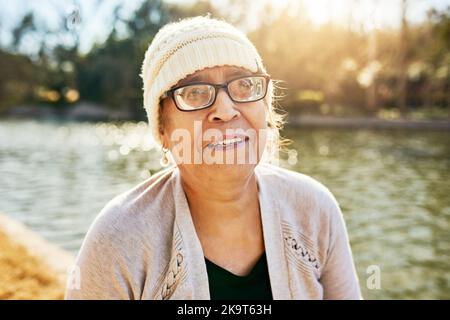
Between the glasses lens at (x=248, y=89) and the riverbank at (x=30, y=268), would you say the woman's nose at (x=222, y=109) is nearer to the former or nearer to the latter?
the glasses lens at (x=248, y=89)

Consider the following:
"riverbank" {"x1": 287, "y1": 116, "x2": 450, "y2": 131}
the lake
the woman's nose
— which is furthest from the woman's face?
"riverbank" {"x1": 287, "y1": 116, "x2": 450, "y2": 131}

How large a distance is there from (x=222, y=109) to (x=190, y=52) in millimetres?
197

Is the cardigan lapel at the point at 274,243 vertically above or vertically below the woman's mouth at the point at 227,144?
below

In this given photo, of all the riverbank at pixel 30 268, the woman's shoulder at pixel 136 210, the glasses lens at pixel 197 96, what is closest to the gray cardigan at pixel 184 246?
the woman's shoulder at pixel 136 210

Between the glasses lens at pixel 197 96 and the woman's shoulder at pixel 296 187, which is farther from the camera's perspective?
the woman's shoulder at pixel 296 187

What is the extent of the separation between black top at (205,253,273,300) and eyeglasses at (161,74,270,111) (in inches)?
19.7

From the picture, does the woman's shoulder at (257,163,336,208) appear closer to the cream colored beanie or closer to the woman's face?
the woman's face

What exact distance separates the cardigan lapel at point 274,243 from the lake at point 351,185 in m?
1.10

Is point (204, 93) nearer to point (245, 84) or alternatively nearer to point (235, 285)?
point (245, 84)

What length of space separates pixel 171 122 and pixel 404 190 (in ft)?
29.8

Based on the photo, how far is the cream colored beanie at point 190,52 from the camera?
1456mm

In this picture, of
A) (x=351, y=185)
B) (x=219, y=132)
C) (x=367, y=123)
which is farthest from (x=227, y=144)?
(x=367, y=123)

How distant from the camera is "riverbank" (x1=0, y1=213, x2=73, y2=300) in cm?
321

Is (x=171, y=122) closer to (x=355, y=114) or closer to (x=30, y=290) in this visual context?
(x=30, y=290)
